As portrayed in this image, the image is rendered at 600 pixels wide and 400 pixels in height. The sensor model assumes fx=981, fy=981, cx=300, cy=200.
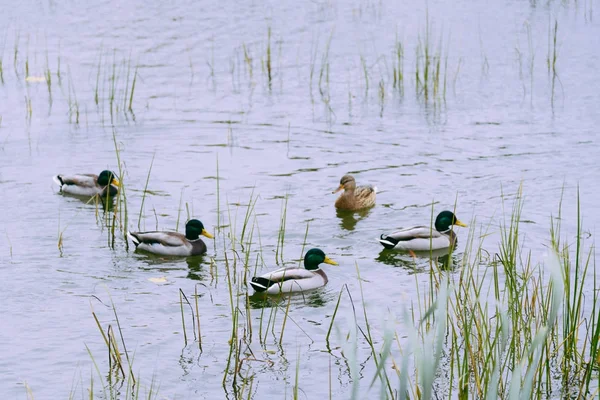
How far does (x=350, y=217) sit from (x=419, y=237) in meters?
1.41

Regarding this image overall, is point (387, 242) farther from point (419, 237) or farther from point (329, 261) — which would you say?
point (329, 261)

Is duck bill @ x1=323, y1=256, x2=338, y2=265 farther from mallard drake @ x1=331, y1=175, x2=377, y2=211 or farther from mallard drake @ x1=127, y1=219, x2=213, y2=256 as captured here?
mallard drake @ x1=331, y1=175, x2=377, y2=211

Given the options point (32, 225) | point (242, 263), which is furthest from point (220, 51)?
point (242, 263)

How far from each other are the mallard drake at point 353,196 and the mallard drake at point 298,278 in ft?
6.39

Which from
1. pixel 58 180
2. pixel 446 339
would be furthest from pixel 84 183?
pixel 446 339

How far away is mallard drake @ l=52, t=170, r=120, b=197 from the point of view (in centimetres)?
1206

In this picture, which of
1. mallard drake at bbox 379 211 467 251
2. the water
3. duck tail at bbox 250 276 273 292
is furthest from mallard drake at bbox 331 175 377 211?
duck tail at bbox 250 276 273 292

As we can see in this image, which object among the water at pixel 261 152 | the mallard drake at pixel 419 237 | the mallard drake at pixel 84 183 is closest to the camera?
the water at pixel 261 152

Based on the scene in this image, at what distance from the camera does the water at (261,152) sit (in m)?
7.82

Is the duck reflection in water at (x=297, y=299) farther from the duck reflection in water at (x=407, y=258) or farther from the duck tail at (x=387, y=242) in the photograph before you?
the duck tail at (x=387, y=242)

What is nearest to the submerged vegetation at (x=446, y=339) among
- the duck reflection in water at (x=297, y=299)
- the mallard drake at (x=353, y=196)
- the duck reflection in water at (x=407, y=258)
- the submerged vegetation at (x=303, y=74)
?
the duck reflection in water at (x=297, y=299)

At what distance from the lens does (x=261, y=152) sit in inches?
545

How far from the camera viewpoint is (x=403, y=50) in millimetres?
18125

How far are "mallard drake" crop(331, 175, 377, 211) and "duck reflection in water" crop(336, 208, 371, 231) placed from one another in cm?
5
